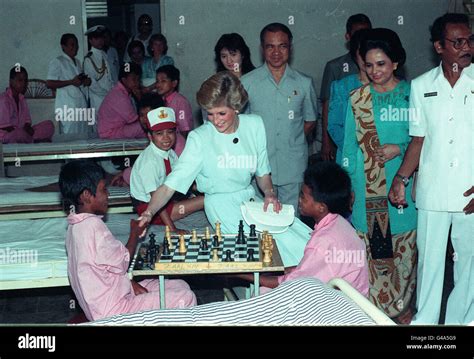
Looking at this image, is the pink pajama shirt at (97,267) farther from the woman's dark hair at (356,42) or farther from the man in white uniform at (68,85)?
the man in white uniform at (68,85)

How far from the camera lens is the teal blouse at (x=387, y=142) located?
137 inches

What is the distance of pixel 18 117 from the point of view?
645 cm

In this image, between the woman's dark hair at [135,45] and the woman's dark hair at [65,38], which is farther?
the woman's dark hair at [135,45]

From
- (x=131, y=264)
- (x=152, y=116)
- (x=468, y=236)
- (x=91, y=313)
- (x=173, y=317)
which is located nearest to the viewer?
(x=173, y=317)

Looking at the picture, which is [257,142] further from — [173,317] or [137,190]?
[173,317]

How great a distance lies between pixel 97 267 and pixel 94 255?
53 millimetres

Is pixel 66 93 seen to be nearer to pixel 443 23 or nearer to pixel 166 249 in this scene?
pixel 166 249

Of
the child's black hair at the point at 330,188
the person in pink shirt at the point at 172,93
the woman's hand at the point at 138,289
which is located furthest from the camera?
the person in pink shirt at the point at 172,93

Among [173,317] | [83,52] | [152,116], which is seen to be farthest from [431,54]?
[173,317]

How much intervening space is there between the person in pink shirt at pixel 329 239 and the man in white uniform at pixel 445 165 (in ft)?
1.81

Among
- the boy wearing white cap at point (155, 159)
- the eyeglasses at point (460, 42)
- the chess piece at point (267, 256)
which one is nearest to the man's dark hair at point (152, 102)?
the boy wearing white cap at point (155, 159)

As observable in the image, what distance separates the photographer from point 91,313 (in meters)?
2.84

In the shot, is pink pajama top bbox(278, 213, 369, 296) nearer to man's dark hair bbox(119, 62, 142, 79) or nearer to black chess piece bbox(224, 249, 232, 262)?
black chess piece bbox(224, 249, 232, 262)

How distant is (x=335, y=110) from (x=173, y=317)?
6.77ft
